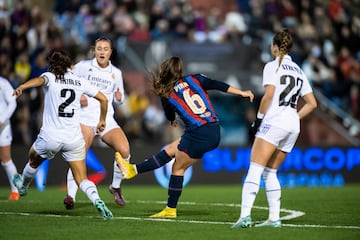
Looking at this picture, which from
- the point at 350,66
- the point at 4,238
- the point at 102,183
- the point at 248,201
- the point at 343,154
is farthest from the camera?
the point at 350,66

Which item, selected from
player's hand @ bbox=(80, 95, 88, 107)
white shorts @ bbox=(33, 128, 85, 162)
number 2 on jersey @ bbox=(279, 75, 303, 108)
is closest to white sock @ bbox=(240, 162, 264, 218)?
number 2 on jersey @ bbox=(279, 75, 303, 108)

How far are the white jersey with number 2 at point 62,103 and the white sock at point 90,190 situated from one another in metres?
0.69

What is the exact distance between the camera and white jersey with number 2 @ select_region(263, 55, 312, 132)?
34.4ft

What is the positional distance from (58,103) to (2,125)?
14.1ft

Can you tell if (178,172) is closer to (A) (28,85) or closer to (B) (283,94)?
(B) (283,94)

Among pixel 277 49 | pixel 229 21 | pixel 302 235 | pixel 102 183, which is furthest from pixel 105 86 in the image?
pixel 229 21

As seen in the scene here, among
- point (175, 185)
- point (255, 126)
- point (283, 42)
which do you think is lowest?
point (175, 185)

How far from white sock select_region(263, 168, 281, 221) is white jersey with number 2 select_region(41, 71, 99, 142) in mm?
2738

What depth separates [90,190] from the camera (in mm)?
11438

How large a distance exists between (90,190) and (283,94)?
2917mm

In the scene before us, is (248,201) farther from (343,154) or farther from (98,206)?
(343,154)

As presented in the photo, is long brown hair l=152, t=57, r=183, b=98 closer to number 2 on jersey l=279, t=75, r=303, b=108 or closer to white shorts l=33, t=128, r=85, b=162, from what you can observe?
white shorts l=33, t=128, r=85, b=162

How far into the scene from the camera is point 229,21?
25.6m

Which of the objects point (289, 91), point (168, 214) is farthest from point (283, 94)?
point (168, 214)
